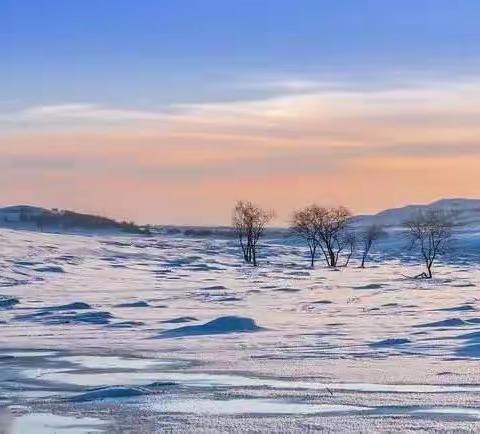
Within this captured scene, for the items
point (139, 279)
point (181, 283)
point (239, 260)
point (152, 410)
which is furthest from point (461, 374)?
point (239, 260)

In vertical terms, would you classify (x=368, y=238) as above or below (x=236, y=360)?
above

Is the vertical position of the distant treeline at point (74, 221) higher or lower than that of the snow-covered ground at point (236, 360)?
higher

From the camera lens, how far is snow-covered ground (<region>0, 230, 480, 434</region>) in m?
10.0

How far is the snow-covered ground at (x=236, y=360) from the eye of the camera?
10039 mm

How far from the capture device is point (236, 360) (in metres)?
15.2

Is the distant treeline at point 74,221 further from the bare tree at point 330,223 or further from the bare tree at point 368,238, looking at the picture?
the bare tree at point 330,223

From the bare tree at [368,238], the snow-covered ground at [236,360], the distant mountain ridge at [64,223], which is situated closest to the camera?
the snow-covered ground at [236,360]

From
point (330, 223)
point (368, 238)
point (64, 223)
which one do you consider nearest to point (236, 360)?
point (330, 223)

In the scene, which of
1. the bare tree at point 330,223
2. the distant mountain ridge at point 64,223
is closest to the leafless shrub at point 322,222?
the bare tree at point 330,223

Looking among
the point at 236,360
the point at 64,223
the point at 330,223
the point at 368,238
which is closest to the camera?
the point at 236,360

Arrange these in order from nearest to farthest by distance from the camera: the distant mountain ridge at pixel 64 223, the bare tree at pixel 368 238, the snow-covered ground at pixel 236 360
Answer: the snow-covered ground at pixel 236 360 → the bare tree at pixel 368 238 → the distant mountain ridge at pixel 64 223

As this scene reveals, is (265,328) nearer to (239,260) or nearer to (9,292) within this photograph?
(9,292)

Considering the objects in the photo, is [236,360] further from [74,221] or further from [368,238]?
[74,221]

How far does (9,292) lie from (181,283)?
9469 mm
